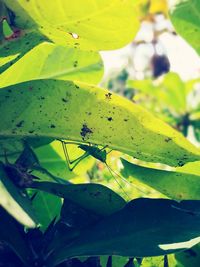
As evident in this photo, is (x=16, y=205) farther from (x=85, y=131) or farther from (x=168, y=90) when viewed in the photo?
(x=168, y=90)

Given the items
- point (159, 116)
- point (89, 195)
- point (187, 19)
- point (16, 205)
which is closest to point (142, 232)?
point (89, 195)

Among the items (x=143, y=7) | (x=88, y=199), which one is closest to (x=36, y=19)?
(x=88, y=199)

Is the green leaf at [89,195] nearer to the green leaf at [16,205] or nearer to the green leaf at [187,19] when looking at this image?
the green leaf at [16,205]

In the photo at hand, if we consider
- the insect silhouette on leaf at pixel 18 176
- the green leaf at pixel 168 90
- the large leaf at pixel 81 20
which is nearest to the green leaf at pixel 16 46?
the large leaf at pixel 81 20

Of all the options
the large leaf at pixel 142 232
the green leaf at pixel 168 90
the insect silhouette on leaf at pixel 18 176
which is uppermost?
the insect silhouette on leaf at pixel 18 176

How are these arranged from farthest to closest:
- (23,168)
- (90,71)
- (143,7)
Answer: (143,7)
(90,71)
(23,168)

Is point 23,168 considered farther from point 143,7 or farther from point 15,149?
point 143,7
